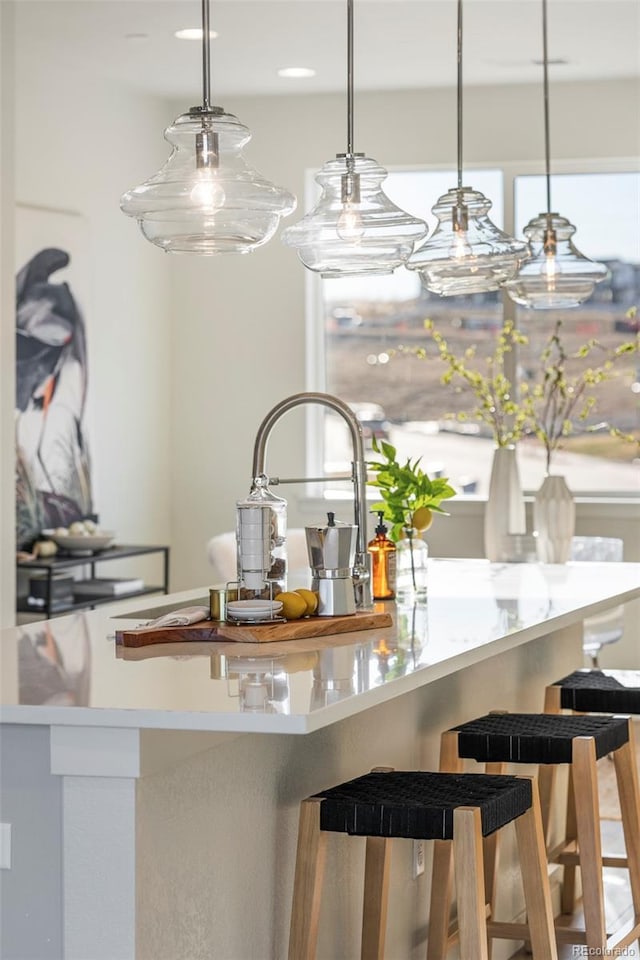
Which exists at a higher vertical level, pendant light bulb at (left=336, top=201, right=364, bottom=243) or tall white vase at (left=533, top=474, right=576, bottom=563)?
pendant light bulb at (left=336, top=201, right=364, bottom=243)

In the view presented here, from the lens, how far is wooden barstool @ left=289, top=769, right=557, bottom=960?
2393 mm

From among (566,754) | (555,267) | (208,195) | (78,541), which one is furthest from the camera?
(78,541)

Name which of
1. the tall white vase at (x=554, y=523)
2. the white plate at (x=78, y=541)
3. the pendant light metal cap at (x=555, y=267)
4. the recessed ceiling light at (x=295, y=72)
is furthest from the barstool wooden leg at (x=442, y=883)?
the recessed ceiling light at (x=295, y=72)

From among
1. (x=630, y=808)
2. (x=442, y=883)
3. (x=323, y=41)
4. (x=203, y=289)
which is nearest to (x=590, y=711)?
(x=630, y=808)

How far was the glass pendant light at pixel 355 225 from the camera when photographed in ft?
9.27

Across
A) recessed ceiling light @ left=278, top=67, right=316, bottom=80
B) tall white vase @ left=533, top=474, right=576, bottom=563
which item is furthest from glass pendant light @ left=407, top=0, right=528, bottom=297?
recessed ceiling light @ left=278, top=67, right=316, bottom=80

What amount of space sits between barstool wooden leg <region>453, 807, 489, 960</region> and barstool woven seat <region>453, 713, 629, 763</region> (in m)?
0.58

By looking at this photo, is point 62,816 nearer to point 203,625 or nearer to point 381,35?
point 203,625

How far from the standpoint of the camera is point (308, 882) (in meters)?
Result: 2.47

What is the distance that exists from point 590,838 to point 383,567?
0.80 metres

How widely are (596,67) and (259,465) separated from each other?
3994 millimetres

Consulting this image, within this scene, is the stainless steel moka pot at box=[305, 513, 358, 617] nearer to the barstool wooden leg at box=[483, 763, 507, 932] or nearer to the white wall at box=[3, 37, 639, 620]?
the barstool wooden leg at box=[483, 763, 507, 932]

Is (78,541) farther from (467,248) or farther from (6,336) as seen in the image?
(467,248)

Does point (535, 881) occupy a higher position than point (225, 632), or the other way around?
point (225, 632)
